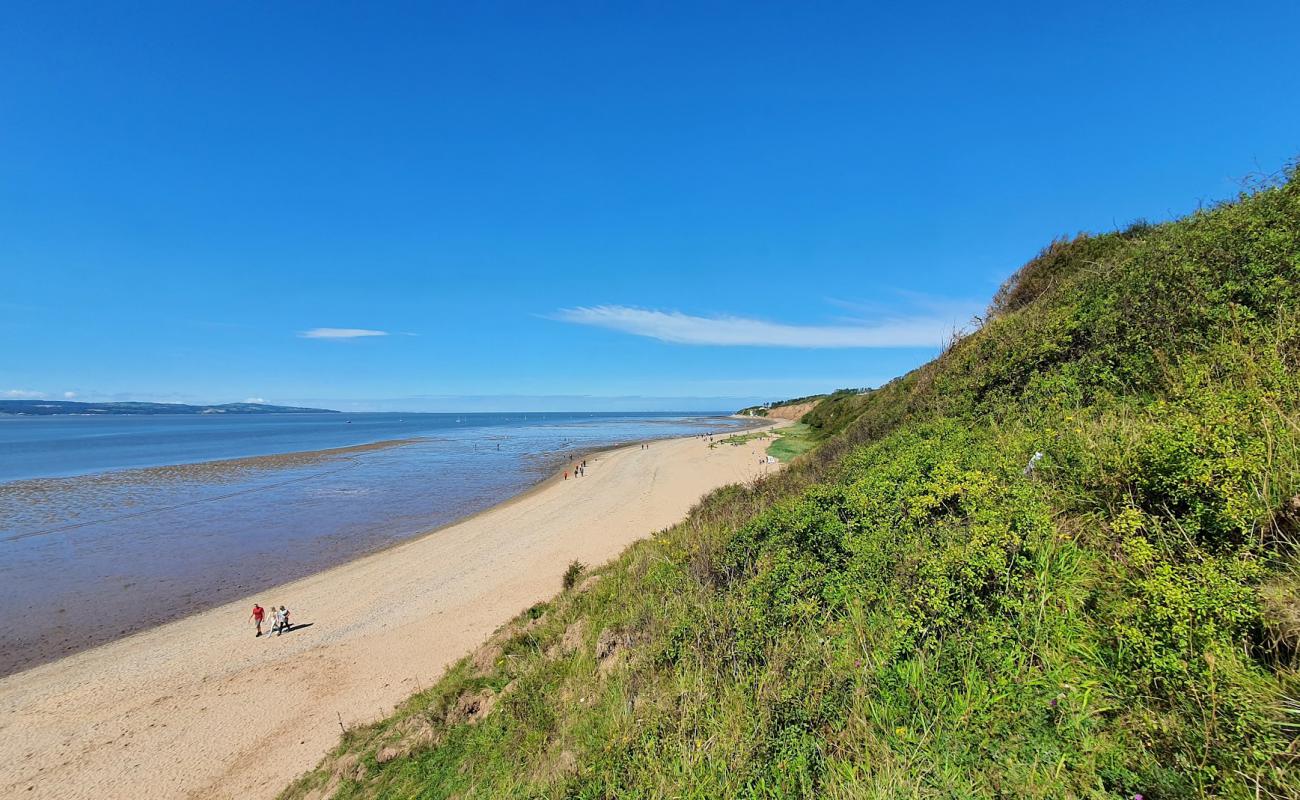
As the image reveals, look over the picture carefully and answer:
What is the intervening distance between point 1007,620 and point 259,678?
15.7 meters

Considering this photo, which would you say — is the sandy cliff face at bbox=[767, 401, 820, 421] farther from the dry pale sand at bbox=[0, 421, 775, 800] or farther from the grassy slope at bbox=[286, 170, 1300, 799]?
the grassy slope at bbox=[286, 170, 1300, 799]

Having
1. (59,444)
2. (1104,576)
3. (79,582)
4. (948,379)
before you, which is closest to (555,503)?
(79,582)

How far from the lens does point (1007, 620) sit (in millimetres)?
3848

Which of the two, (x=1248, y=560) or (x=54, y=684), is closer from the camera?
(x=1248, y=560)

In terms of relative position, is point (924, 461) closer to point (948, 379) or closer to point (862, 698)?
point (862, 698)

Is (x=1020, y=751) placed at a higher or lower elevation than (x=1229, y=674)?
lower

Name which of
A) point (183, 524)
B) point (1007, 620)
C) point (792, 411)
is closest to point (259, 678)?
point (1007, 620)

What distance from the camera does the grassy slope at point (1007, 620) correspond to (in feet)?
9.21

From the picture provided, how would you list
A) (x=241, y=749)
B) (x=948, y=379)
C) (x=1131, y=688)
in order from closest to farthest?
(x=1131, y=688) → (x=241, y=749) → (x=948, y=379)

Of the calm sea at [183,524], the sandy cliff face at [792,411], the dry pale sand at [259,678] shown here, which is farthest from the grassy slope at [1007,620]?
the sandy cliff face at [792,411]

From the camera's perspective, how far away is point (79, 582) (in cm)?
1866

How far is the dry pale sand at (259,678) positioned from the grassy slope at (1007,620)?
9.51 feet

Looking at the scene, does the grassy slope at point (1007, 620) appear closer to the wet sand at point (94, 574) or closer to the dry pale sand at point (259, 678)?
the dry pale sand at point (259, 678)

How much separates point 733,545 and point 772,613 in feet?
7.03
